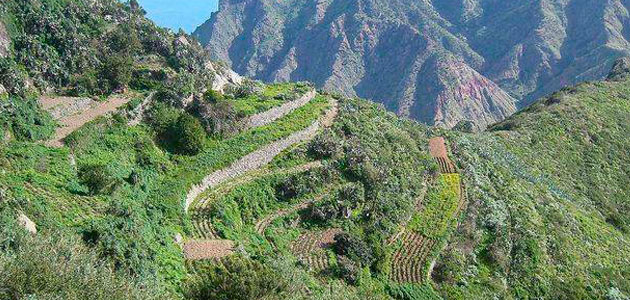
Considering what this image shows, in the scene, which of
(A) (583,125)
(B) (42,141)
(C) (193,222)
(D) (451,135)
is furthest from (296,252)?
(A) (583,125)

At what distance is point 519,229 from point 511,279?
20.2 feet

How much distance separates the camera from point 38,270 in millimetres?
19172

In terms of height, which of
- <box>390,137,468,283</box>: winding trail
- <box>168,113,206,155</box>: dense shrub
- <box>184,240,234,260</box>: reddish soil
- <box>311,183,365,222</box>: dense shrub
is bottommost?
<box>390,137,468,283</box>: winding trail

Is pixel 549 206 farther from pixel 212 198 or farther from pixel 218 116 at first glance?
pixel 212 198

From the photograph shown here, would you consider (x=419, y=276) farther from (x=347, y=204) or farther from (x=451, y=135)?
(x=451, y=135)

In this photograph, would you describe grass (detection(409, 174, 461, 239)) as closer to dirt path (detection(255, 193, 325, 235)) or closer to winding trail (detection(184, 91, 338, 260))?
dirt path (detection(255, 193, 325, 235))

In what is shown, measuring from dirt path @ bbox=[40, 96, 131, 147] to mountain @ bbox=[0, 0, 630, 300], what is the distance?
0.19m

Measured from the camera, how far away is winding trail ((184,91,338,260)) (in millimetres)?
31756

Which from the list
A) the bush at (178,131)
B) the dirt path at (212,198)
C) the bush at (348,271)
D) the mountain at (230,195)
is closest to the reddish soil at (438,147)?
the mountain at (230,195)

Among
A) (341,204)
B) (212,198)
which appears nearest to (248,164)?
(212,198)

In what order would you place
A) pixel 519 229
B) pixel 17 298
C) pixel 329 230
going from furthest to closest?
pixel 519 229
pixel 329 230
pixel 17 298

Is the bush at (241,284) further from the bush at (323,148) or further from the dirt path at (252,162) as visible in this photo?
the bush at (323,148)

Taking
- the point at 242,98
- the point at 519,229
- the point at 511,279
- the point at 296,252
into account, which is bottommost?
the point at 511,279

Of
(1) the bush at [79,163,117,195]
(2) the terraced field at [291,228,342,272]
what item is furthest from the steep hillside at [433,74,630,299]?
(1) the bush at [79,163,117,195]
